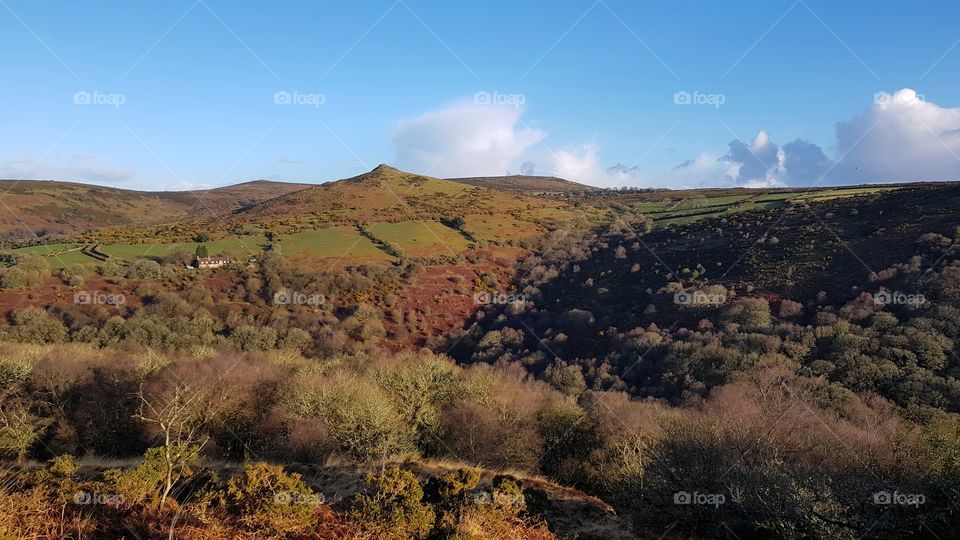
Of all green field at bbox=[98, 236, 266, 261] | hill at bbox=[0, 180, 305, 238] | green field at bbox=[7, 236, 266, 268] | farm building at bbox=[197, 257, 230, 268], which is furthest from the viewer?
hill at bbox=[0, 180, 305, 238]

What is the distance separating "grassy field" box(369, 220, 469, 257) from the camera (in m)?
76.6

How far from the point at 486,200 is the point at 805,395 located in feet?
305

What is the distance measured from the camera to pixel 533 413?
20812 mm

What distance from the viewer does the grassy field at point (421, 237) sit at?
76.6 m

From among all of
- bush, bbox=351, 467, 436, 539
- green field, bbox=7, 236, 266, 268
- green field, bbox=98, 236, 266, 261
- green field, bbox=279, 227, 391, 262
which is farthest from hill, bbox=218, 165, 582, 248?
bush, bbox=351, 467, 436, 539

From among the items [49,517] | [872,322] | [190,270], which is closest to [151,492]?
[49,517]

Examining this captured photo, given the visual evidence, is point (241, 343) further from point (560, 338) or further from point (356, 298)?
point (560, 338)

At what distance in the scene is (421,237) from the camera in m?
81.2

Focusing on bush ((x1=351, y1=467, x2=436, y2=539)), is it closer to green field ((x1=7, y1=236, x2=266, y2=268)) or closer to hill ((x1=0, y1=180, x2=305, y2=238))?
green field ((x1=7, y1=236, x2=266, y2=268))

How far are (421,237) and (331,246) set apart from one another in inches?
563

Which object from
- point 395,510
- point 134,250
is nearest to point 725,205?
point 134,250

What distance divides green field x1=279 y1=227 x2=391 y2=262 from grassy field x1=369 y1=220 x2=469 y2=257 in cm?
355

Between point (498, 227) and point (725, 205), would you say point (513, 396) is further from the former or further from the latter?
point (725, 205)

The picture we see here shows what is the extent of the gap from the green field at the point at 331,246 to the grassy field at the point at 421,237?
11.7 feet
